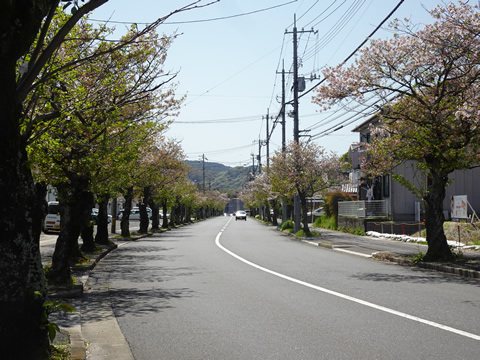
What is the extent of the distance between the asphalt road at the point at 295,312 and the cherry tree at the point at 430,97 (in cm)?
334

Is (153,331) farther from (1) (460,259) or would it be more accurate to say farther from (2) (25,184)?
(1) (460,259)

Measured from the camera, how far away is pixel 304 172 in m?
33.7

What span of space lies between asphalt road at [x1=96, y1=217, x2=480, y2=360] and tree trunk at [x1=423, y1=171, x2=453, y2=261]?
1.56 meters

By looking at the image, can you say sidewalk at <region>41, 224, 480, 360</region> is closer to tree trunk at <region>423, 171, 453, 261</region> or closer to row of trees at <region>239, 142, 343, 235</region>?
tree trunk at <region>423, 171, 453, 261</region>

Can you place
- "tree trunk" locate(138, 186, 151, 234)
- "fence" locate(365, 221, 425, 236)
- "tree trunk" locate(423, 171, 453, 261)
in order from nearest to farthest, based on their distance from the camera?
"tree trunk" locate(423, 171, 453, 261), "fence" locate(365, 221, 425, 236), "tree trunk" locate(138, 186, 151, 234)

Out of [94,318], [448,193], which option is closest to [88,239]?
[94,318]

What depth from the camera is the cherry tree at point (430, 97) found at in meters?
13.1

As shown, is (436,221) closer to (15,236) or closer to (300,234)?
(15,236)

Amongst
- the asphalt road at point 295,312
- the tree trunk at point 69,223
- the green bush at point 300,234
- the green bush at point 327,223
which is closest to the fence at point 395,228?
the green bush at point 300,234

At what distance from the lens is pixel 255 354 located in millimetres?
5805

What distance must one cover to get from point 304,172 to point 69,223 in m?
22.9

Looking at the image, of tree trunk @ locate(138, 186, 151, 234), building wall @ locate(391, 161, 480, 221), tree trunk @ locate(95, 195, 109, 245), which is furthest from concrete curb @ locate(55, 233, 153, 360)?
building wall @ locate(391, 161, 480, 221)

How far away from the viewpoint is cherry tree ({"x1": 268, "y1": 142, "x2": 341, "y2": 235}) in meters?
33.4

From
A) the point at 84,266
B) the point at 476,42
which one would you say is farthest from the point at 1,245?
the point at 476,42
